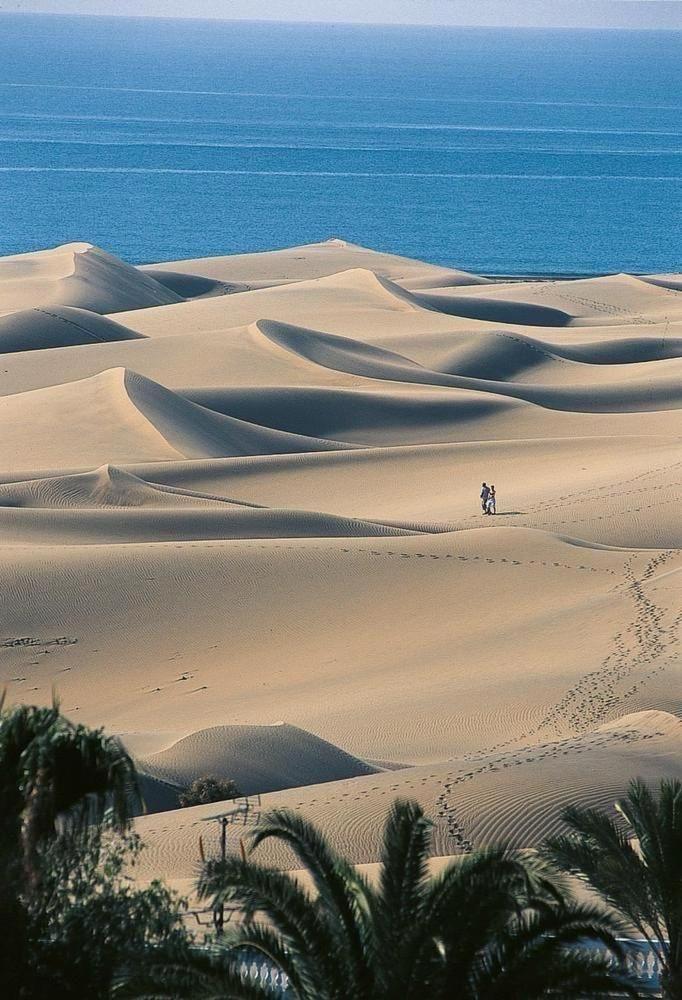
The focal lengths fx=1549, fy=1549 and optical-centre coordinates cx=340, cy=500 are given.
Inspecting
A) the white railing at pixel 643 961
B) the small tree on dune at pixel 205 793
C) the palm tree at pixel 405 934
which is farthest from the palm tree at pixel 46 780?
the small tree on dune at pixel 205 793

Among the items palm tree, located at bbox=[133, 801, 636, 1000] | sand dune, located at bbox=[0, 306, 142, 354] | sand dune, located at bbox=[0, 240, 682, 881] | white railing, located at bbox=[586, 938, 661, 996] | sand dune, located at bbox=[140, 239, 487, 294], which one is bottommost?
white railing, located at bbox=[586, 938, 661, 996]

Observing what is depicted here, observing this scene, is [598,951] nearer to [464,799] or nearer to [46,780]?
[46,780]

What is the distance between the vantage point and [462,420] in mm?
36562

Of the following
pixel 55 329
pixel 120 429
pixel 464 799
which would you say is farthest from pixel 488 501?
pixel 55 329

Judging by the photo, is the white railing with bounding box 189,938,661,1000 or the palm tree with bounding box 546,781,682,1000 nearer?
the white railing with bounding box 189,938,661,1000

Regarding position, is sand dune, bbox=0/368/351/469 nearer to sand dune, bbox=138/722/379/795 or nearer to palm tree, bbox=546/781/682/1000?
sand dune, bbox=138/722/379/795

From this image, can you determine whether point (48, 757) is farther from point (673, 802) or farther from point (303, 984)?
point (673, 802)

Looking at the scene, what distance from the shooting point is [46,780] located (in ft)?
21.0

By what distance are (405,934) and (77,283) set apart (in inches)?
1956

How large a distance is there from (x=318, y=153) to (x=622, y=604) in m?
111

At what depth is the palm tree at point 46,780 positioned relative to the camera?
6352 mm

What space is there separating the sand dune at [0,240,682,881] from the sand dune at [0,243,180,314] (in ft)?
Result: 23.8

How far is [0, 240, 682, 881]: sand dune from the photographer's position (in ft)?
46.3

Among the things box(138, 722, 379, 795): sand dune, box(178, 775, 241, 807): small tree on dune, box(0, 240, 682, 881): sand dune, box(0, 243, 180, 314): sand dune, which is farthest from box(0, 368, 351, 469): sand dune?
box(178, 775, 241, 807): small tree on dune
